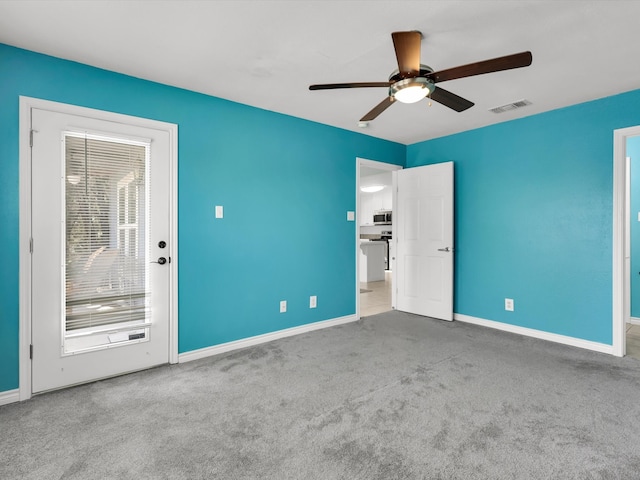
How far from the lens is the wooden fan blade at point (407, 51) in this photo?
1796 millimetres

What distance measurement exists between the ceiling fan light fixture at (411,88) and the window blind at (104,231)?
6.91ft

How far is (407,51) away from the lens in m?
1.89

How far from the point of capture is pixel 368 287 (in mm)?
7129

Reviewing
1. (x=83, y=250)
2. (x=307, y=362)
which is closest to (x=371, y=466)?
(x=307, y=362)

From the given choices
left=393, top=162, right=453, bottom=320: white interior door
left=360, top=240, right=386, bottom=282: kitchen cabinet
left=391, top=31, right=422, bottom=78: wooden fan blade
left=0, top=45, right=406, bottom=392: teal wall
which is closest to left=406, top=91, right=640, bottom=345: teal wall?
left=393, top=162, right=453, bottom=320: white interior door

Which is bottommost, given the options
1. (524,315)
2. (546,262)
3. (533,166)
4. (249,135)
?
(524,315)

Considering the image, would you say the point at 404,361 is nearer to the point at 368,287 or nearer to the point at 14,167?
the point at 14,167

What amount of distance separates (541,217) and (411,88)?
259 cm

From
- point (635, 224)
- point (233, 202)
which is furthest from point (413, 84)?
point (635, 224)

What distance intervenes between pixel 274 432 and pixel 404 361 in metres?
1.49

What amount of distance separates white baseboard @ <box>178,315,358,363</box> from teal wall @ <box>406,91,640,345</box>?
168 cm

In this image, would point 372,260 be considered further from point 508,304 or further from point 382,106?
point 382,106

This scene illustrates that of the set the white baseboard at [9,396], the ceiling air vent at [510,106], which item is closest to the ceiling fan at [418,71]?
the ceiling air vent at [510,106]

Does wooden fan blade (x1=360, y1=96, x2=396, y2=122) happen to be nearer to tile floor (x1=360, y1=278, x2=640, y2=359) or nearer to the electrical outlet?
the electrical outlet
